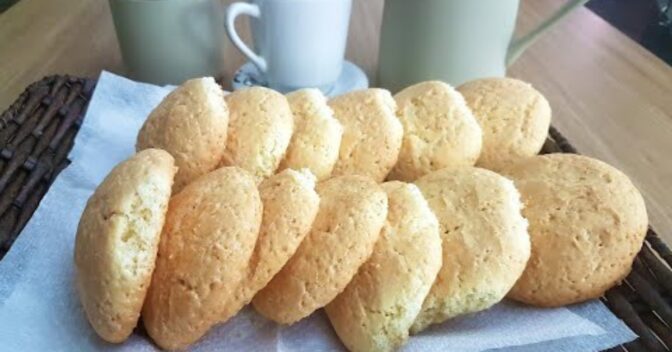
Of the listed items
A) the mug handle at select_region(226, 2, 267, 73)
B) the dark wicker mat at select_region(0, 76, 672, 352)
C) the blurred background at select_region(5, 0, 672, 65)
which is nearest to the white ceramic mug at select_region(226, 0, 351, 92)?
the mug handle at select_region(226, 2, 267, 73)

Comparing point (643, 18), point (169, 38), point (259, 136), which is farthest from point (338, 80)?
point (643, 18)

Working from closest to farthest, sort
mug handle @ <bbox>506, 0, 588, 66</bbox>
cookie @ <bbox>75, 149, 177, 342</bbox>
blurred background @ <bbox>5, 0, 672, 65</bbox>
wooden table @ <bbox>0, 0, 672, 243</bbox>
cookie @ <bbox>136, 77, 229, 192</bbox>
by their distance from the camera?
1. cookie @ <bbox>75, 149, 177, 342</bbox>
2. cookie @ <bbox>136, 77, 229, 192</bbox>
3. mug handle @ <bbox>506, 0, 588, 66</bbox>
4. wooden table @ <bbox>0, 0, 672, 243</bbox>
5. blurred background @ <bbox>5, 0, 672, 65</bbox>

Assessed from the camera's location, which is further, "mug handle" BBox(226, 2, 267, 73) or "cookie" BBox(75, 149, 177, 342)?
"mug handle" BBox(226, 2, 267, 73)

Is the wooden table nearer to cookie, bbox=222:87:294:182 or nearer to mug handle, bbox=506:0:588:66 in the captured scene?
mug handle, bbox=506:0:588:66

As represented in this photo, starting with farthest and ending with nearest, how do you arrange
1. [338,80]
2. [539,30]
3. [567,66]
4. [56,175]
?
[567,66], [338,80], [539,30], [56,175]

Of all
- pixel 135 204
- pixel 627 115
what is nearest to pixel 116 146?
pixel 135 204

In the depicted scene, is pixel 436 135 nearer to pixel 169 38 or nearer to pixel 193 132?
pixel 193 132

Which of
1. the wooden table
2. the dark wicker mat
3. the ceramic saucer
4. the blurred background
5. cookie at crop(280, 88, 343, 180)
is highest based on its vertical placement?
cookie at crop(280, 88, 343, 180)
